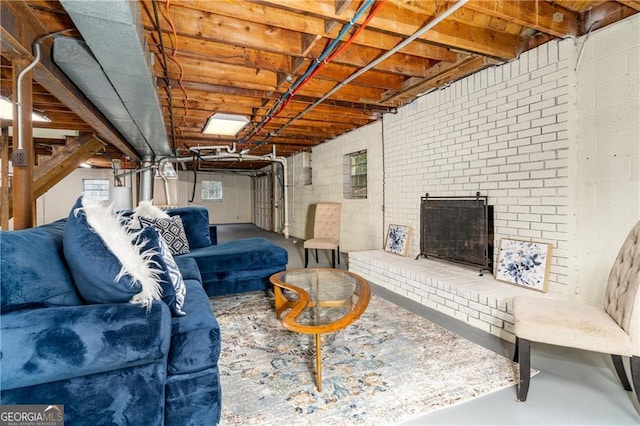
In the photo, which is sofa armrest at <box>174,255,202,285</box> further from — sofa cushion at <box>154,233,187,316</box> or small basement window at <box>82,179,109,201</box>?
small basement window at <box>82,179,109,201</box>

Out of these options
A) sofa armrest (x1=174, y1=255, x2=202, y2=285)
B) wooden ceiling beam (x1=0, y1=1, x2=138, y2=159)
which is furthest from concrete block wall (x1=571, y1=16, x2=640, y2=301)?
wooden ceiling beam (x1=0, y1=1, x2=138, y2=159)

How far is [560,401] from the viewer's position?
1.57m

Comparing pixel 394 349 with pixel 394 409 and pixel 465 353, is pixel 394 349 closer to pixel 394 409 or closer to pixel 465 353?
pixel 465 353

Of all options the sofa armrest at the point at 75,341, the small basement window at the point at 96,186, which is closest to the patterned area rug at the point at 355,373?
the sofa armrest at the point at 75,341

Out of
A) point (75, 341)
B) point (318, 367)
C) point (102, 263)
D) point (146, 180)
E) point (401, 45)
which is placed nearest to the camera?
point (75, 341)

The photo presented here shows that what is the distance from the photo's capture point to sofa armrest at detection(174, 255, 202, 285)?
2.41m

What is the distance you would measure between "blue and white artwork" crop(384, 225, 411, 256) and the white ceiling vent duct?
3.07m

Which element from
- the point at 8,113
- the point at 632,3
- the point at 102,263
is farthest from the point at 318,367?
the point at 8,113

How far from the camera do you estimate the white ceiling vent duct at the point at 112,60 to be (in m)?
1.53

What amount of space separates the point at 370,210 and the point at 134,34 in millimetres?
3740

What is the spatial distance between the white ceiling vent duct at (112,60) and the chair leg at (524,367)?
2607mm

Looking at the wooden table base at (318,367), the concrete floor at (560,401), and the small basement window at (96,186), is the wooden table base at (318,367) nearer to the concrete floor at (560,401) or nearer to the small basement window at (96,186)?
the concrete floor at (560,401)

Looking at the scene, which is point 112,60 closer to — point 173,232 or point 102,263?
point 102,263

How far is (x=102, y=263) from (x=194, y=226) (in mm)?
2478
